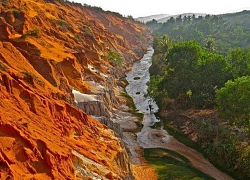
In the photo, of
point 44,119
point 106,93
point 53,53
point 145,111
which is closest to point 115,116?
point 106,93

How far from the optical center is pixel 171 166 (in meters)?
46.5

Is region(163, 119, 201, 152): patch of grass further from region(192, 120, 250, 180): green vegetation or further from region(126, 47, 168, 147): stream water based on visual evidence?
region(126, 47, 168, 147): stream water

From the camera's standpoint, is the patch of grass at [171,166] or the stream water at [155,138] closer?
the patch of grass at [171,166]

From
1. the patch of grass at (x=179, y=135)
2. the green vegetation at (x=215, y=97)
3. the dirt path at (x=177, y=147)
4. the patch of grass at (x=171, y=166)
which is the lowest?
the dirt path at (x=177, y=147)

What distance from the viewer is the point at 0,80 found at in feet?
113

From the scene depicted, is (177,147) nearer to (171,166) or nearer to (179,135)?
(179,135)

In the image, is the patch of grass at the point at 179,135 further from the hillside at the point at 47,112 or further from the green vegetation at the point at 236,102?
the hillside at the point at 47,112

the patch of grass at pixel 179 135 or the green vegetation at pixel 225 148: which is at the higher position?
the green vegetation at pixel 225 148

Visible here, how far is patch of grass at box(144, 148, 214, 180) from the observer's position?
42.8 metres

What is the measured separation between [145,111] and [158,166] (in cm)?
3097

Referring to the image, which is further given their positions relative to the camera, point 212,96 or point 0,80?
point 212,96

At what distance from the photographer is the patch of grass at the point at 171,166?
42.8 m

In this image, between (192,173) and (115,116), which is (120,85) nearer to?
(115,116)

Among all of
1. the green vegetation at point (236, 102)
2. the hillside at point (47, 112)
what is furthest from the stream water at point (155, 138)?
the hillside at point (47, 112)
